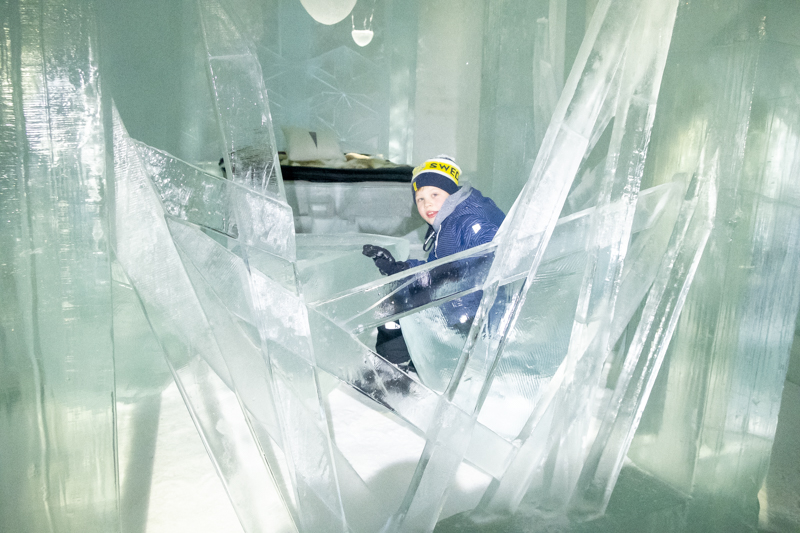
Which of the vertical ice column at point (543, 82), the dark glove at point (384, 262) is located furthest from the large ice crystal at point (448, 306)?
the vertical ice column at point (543, 82)

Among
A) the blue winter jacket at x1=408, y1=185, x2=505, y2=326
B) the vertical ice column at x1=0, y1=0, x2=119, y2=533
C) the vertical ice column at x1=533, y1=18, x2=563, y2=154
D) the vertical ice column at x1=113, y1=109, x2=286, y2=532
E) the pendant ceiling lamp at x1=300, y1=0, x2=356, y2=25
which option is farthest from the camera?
the pendant ceiling lamp at x1=300, y1=0, x2=356, y2=25

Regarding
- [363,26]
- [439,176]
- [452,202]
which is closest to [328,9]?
Result: [363,26]

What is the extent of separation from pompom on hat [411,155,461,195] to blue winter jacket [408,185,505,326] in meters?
0.08

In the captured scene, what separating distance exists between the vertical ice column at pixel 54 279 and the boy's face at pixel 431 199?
79 centimetres

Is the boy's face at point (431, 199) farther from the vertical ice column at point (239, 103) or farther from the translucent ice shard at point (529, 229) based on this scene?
the vertical ice column at point (239, 103)

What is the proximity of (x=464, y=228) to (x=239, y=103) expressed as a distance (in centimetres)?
60

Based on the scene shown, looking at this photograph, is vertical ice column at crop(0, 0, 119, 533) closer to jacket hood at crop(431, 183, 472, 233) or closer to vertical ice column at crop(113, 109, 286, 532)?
vertical ice column at crop(113, 109, 286, 532)

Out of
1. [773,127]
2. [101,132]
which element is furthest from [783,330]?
[101,132]

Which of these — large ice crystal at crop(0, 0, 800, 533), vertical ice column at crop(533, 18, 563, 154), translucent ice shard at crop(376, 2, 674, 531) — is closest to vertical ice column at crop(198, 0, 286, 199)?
large ice crystal at crop(0, 0, 800, 533)

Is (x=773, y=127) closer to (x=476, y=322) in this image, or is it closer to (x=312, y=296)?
(x=476, y=322)

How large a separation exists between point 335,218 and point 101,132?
1555 mm

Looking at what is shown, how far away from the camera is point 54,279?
833 mm

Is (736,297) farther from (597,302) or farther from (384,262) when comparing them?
(384,262)

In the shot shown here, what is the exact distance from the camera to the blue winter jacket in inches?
52.0
